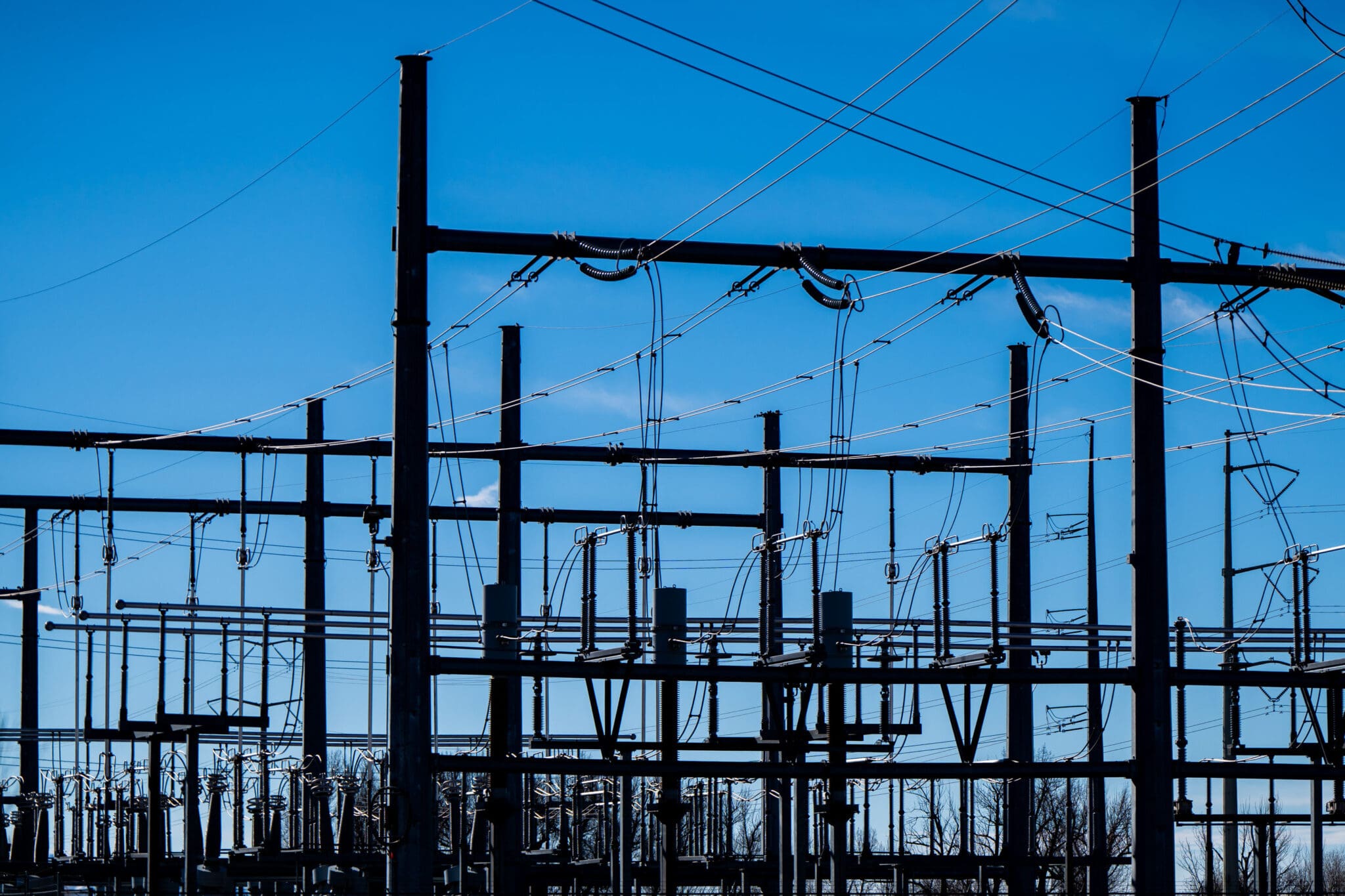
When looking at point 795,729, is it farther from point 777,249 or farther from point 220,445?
point 220,445

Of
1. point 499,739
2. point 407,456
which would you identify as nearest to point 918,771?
point 499,739

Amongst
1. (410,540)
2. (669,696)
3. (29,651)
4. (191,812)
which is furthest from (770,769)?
(29,651)

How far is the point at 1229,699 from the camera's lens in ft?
60.2

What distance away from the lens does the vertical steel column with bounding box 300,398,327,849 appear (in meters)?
22.0

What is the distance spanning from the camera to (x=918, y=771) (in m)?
13.6

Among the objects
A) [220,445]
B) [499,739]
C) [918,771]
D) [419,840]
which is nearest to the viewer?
[419,840]

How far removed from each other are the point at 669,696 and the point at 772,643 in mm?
2344

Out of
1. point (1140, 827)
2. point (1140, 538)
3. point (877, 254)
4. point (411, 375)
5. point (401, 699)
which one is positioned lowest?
point (1140, 827)

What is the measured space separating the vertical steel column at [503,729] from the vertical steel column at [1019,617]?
209 inches

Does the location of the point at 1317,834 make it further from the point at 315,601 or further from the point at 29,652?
the point at 29,652

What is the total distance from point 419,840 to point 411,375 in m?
3.31

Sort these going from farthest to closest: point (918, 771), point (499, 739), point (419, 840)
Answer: point (499, 739) → point (918, 771) → point (419, 840)

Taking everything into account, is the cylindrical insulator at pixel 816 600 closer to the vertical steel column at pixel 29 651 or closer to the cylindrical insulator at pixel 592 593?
→ the cylindrical insulator at pixel 592 593

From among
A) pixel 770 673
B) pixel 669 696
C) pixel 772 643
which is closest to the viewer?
pixel 770 673
